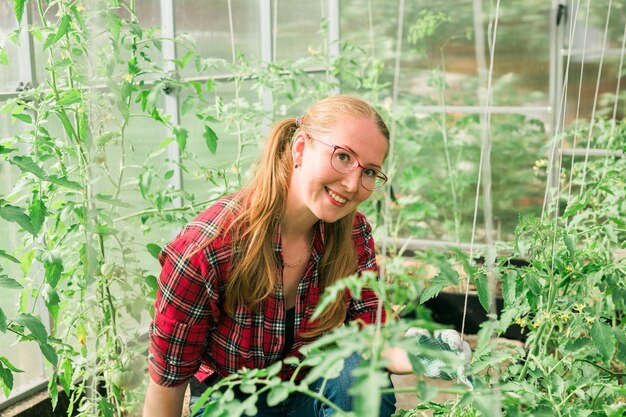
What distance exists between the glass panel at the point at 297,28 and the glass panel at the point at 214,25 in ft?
0.73

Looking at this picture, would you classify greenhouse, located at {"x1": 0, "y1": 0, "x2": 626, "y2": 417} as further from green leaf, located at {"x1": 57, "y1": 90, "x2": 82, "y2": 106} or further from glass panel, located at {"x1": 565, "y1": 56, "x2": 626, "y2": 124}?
glass panel, located at {"x1": 565, "y1": 56, "x2": 626, "y2": 124}

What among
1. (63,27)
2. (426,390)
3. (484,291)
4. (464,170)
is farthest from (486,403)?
(464,170)

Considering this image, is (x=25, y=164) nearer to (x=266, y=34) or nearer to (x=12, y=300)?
(x=12, y=300)

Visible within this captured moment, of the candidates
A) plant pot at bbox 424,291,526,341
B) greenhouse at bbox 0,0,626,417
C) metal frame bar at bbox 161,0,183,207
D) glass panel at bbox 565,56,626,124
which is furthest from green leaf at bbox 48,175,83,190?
glass panel at bbox 565,56,626,124

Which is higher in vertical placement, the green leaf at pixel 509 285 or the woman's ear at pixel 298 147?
the woman's ear at pixel 298 147

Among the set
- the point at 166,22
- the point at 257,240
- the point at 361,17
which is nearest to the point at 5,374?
the point at 257,240

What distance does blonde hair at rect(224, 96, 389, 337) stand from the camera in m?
1.40

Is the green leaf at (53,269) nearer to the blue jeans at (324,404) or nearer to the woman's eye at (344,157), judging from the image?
the blue jeans at (324,404)

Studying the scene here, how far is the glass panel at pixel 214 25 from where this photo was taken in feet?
8.80

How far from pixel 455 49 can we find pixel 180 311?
9.12 ft

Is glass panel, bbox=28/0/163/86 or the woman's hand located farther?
glass panel, bbox=28/0/163/86

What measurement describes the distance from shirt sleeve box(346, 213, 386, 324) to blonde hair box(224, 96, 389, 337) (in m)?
0.11

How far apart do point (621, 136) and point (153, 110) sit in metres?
1.75

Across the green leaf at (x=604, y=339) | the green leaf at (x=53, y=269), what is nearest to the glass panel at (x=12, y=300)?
the green leaf at (x=53, y=269)
